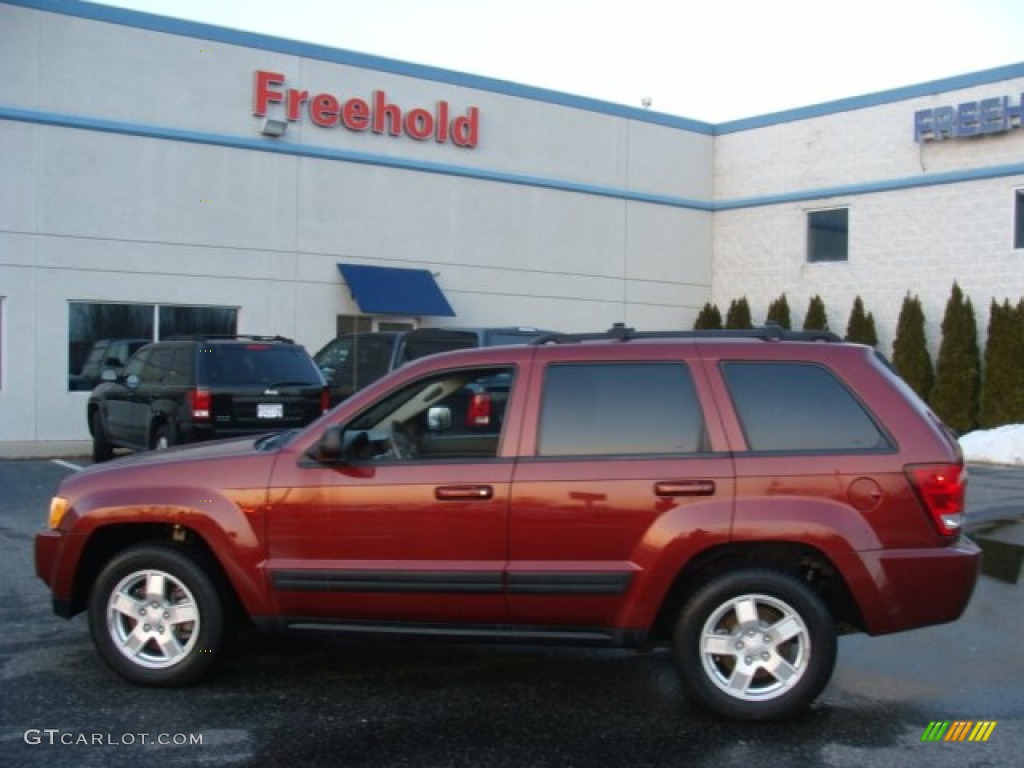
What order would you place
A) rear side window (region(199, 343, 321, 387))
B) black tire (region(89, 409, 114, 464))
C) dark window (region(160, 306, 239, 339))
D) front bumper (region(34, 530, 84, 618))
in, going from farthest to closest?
dark window (region(160, 306, 239, 339)), black tire (region(89, 409, 114, 464)), rear side window (region(199, 343, 321, 387)), front bumper (region(34, 530, 84, 618))

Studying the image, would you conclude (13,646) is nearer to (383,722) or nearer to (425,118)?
(383,722)

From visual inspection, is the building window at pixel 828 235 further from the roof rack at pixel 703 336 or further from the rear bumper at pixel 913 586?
the rear bumper at pixel 913 586

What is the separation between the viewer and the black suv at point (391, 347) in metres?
13.2

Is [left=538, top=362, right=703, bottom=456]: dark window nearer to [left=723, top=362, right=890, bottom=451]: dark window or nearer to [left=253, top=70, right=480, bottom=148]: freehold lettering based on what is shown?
[left=723, top=362, right=890, bottom=451]: dark window

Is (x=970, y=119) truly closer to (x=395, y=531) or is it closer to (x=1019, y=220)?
(x=1019, y=220)

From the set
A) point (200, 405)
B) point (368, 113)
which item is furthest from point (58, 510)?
point (368, 113)

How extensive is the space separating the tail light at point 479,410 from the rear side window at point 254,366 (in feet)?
22.5

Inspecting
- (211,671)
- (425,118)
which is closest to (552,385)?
(211,671)

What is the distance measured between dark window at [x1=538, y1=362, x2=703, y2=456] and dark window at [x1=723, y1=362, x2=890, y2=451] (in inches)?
9.8

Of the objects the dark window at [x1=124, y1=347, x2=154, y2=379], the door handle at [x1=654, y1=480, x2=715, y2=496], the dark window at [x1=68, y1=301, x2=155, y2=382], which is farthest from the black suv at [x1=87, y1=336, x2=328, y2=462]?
the door handle at [x1=654, y1=480, x2=715, y2=496]

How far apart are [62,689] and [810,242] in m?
21.1

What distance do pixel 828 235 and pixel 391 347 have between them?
13.0m

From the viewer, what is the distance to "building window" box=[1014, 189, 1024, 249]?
65.7 feet

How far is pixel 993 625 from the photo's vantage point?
6715 mm
